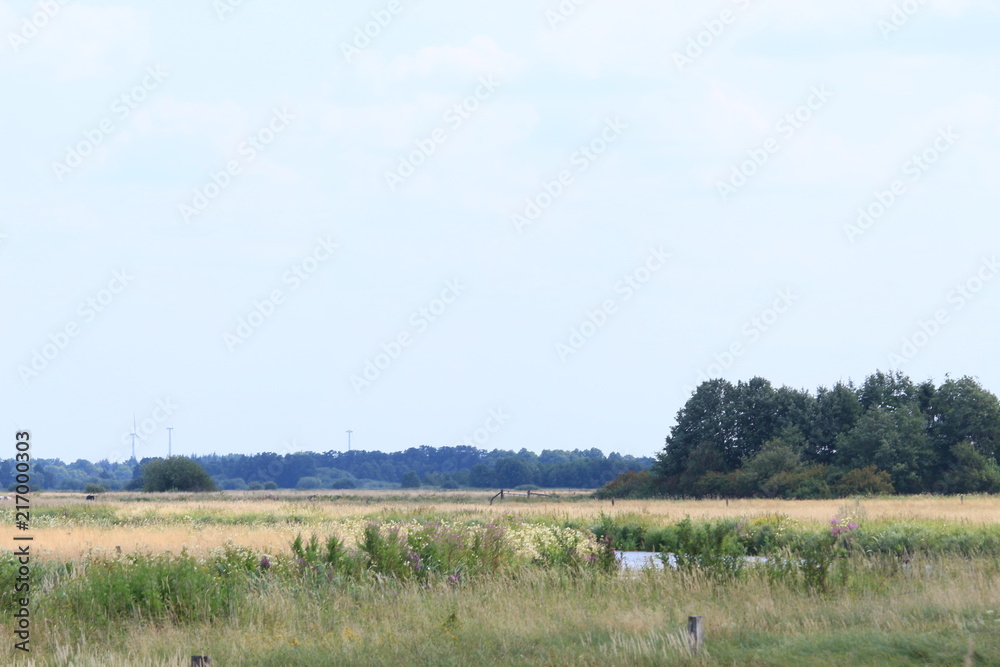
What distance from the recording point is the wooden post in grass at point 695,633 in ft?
33.6

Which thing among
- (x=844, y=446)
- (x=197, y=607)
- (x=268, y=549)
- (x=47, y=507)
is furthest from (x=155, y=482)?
(x=197, y=607)

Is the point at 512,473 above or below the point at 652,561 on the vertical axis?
below

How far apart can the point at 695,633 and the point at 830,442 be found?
71342mm

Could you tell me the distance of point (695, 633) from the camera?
10328mm

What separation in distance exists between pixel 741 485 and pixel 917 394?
15.4 meters

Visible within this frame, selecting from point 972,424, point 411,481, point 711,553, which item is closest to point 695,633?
point 711,553

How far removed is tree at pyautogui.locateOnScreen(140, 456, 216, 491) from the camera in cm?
10638

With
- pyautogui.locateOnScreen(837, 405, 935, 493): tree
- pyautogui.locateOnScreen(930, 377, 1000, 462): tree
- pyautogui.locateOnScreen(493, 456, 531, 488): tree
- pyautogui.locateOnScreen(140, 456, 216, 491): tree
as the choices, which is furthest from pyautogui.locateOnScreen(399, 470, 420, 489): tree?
pyautogui.locateOnScreen(930, 377, 1000, 462): tree

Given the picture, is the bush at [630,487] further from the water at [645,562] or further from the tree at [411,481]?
the tree at [411,481]

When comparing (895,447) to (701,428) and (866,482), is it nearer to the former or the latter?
(866,482)

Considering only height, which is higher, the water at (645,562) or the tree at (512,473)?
the water at (645,562)

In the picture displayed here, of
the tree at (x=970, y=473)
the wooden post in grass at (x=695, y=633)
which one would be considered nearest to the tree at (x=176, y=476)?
the tree at (x=970, y=473)

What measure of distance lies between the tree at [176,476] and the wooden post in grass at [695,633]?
335ft

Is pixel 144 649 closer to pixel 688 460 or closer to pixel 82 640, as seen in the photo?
pixel 82 640
